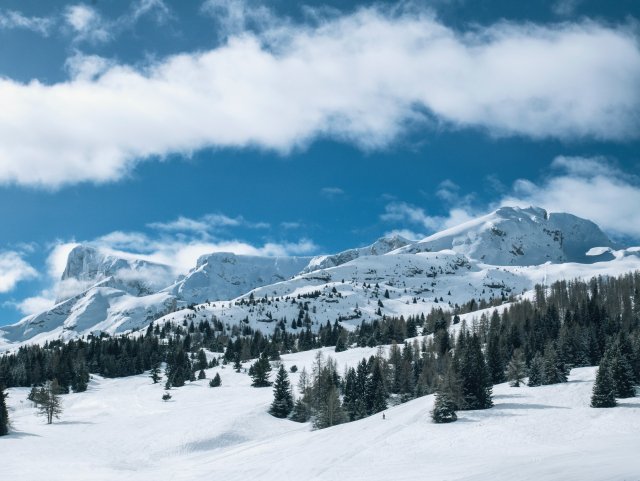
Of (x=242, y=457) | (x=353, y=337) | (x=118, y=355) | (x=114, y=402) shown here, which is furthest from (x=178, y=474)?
(x=353, y=337)

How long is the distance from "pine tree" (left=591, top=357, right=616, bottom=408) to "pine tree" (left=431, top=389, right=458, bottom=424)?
1543cm

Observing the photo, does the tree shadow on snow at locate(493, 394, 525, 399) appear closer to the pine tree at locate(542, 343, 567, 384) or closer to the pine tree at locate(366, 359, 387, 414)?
the pine tree at locate(542, 343, 567, 384)

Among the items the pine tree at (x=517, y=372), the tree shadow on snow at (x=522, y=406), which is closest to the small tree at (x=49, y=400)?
the tree shadow on snow at (x=522, y=406)

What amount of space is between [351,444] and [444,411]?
469 inches

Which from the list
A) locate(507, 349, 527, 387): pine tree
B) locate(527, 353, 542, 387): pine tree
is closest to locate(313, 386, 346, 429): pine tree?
locate(507, 349, 527, 387): pine tree

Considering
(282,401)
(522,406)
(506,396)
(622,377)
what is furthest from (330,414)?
(622,377)

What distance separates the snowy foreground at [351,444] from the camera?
42.9 m

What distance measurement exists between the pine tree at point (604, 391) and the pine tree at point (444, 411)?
15.4m

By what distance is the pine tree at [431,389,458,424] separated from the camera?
6234cm

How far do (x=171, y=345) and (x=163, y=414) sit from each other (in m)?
102

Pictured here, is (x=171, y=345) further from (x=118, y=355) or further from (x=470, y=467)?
(x=470, y=467)

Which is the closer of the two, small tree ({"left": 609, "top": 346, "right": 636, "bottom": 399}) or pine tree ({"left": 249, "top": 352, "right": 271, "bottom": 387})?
small tree ({"left": 609, "top": 346, "right": 636, "bottom": 399})

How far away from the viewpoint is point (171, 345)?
633 feet

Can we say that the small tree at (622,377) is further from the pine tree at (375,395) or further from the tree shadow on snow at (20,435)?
the tree shadow on snow at (20,435)
